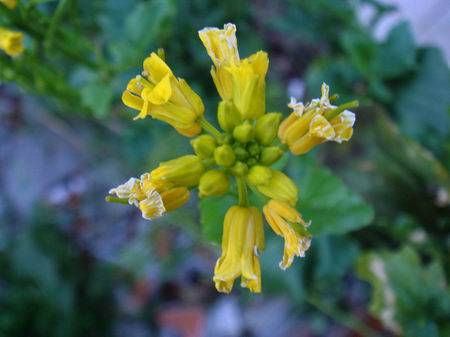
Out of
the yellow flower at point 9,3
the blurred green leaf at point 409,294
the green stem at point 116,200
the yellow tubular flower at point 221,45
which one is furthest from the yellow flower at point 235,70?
the blurred green leaf at point 409,294

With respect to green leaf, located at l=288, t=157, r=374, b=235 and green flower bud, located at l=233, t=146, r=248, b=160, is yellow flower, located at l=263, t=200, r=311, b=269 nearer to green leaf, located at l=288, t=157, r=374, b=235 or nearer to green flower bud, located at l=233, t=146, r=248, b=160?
green flower bud, located at l=233, t=146, r=248, b=160

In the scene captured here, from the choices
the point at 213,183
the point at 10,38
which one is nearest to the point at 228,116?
the point at 213,183

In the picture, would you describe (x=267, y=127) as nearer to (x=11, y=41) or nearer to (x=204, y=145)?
(x=204, y=145)

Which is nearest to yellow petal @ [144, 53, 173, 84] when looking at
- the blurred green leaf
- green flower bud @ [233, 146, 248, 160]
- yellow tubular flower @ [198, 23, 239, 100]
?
yellow tubular flower @ [198, 23, 239, 100]

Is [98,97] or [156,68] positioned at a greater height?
[156,68]

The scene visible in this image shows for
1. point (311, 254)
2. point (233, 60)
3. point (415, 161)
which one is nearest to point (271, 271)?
point (311, 254)

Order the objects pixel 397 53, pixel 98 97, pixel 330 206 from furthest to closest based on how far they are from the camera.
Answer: pixel 397 53
pixel 98 97
pixel 330 206

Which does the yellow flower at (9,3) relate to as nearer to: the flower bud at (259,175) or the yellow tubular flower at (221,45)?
the yellow tubular flower at (221,45)
